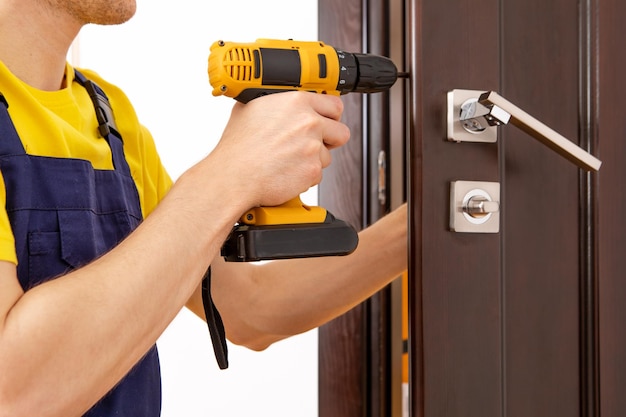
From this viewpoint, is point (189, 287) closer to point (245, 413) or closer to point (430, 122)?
point (430, 122)

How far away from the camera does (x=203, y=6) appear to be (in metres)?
1.44

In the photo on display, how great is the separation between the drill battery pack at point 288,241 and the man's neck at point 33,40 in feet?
1.26

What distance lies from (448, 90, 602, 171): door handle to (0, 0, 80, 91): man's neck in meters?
0.53

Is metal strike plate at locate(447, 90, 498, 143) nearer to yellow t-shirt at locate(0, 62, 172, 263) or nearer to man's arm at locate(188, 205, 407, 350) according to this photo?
man's arm at locate(188, 205, 407, 350)

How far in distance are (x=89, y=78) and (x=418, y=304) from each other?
2.18ft

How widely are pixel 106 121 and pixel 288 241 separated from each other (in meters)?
0.39

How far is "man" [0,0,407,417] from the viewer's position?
61cm

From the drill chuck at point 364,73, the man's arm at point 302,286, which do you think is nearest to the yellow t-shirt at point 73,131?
the man's arm at point 302,286

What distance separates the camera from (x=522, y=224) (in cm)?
83

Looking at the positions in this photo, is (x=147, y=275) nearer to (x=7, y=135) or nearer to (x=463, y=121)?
(x=7, y=135)

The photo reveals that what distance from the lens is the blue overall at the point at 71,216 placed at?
29.0 inches

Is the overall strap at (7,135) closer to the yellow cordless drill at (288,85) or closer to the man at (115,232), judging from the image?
the man at (115,232)

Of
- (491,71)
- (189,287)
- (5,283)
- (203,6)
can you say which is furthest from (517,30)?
(203,6)

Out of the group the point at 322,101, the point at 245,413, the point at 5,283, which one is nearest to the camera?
the point at 5,283
